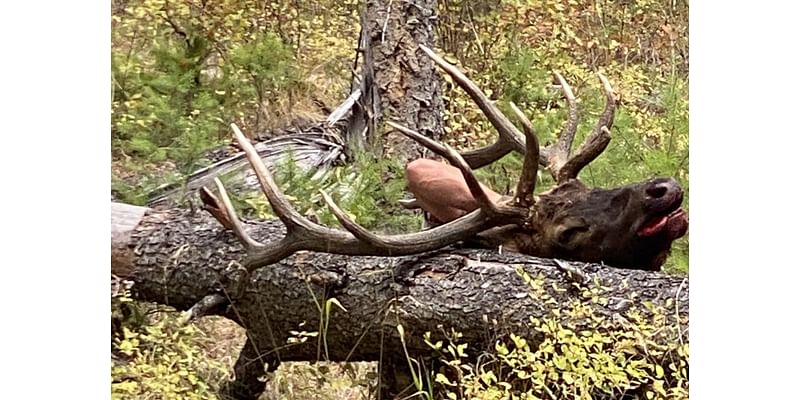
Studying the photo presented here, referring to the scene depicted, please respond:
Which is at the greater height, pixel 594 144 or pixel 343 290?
pixel 594 144

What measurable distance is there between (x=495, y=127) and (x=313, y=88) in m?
0.33

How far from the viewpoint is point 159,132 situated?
7.34 ft

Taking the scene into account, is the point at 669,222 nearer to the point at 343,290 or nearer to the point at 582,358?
the point at 582,358

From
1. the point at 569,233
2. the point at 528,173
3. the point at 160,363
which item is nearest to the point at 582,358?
the point at 569,233

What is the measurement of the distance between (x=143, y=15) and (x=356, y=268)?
0.59 metres

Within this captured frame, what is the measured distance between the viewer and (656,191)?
2160 millimetres

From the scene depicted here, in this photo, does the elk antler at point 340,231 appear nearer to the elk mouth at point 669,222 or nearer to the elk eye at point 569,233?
the elk eye at point 569,233

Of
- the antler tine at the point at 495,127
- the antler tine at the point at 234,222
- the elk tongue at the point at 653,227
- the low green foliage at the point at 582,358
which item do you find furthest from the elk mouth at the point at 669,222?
the antler tine at the point at 234,222

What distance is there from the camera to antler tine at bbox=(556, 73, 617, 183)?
2172mm

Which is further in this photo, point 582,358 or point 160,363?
point 160,363

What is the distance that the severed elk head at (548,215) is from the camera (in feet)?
7.06
